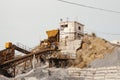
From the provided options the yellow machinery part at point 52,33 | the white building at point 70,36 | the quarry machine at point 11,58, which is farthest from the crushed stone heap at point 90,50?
the yellow machinery part at point 52,33

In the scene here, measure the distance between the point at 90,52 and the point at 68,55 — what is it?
2.85 m

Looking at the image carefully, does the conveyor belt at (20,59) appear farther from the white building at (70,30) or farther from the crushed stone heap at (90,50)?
the crushed stone heap at (90,50)

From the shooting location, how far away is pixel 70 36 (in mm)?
38188

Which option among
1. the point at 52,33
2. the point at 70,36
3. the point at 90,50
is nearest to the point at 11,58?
the point at 52,33

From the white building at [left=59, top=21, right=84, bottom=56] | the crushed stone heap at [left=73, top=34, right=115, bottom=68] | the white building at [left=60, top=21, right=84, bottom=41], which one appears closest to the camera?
the crushed stone heap at [left=73, top=34, right=115, bottom=68]

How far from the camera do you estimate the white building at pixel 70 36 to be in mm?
35562

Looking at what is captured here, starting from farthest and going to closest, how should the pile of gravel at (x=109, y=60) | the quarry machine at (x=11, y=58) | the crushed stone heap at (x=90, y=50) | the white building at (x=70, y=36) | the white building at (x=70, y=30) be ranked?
1. the white building at (x=70, y=30)
2. the white building at (x=70, y=36)
3. the quarry machine at (x=11, y=58)
4. the crushed stone heap at (x=90, y=50)
5. the pile of gravel at (x=109, y=60)

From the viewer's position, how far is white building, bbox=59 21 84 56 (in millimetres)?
35562

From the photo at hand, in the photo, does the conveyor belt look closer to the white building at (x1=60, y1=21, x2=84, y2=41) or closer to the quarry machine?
the quarry machine

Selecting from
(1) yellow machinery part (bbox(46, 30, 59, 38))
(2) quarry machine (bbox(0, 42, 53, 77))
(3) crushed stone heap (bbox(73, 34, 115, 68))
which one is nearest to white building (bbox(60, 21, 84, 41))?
(1) yellow machinery part (bbox(46, 30, 59, 38))

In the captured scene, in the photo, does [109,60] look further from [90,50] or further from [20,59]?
[20,59]

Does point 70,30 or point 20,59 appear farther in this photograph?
point 70,30

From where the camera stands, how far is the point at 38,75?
2744cm

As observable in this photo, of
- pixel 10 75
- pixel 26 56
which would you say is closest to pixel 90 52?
pixel 26 56
